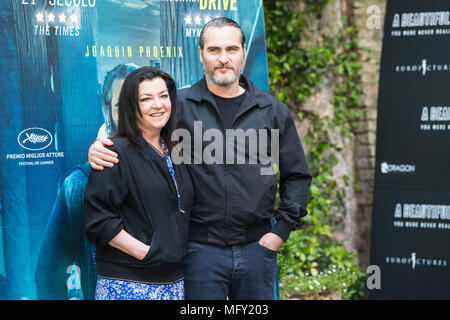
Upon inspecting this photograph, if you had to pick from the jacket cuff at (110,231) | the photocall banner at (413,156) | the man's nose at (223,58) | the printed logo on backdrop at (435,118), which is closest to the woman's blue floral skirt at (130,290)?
the jacket cuff at (110,231)

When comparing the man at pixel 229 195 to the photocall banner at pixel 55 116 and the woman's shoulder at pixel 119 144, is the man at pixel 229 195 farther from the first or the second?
the photocall banner at pixel 55 116

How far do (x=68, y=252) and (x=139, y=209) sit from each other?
692 millimetres

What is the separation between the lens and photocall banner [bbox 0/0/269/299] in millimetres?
2623

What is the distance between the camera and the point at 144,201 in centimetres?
223

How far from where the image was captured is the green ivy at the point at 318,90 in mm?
4242

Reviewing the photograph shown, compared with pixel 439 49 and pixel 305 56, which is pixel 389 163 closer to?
pixel 439 49

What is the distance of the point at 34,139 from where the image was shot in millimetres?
2664

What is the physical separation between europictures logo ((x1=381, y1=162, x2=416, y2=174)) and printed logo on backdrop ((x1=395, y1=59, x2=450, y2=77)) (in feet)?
2.03

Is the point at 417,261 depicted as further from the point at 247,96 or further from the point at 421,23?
the point at 247,96

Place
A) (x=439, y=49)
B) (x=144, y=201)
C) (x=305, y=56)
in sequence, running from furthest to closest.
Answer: (x=305, y=56) → (x=439, y=49) → (x=144, y=201)

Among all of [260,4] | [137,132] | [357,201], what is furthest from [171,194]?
[357,201]

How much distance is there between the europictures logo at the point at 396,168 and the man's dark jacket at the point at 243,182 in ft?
4.18

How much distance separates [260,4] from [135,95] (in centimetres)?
117

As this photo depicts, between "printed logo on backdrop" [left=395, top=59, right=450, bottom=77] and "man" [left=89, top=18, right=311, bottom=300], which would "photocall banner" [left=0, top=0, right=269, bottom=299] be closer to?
"man" [left=89, top=18, right=311, bottom=300]
